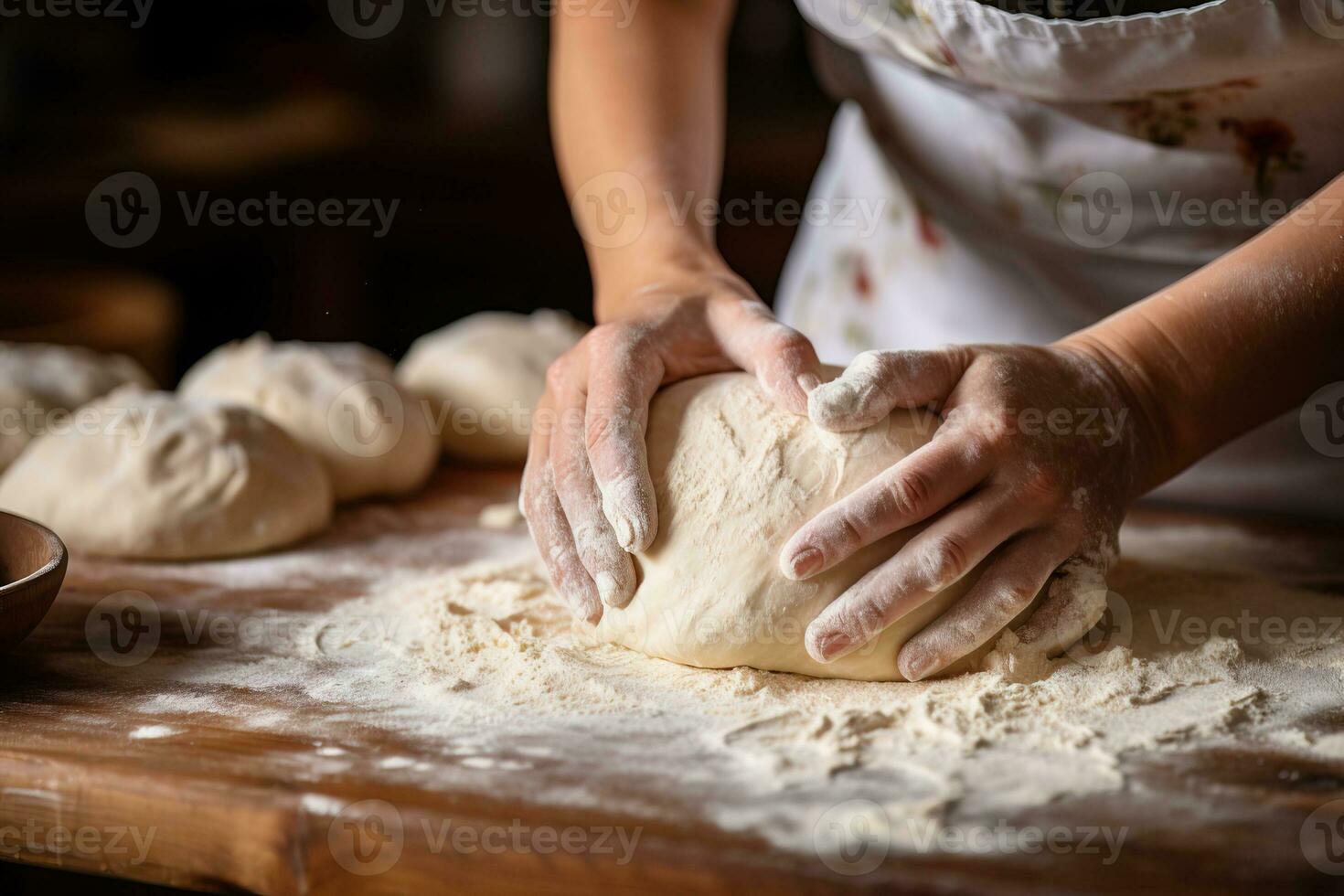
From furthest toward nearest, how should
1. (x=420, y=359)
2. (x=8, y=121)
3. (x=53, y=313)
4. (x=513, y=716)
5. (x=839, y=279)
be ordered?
(x=8, y=121) < (x=53, y=313) < (x=420, y=359) < (x=839, y=279) < (x=513, y=716)

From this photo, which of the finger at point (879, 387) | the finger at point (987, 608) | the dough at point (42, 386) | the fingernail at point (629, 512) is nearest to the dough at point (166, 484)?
→ the dough at point (42, 386)

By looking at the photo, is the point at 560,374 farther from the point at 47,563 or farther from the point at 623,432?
the point at 47,563

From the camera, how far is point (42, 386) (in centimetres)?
195

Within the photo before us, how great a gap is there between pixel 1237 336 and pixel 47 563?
134cm

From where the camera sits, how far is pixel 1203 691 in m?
1.13

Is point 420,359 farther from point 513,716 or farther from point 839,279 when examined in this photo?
point 513,716

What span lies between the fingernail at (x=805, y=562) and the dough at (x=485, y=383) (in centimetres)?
98

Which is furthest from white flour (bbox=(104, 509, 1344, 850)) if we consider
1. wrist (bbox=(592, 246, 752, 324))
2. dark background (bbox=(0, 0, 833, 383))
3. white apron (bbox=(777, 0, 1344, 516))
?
dark background (bbox=(0, 0, 833, 383))

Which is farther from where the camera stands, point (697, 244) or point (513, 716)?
point (697, 244)

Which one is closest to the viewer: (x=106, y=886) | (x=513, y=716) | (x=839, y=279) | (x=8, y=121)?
(x=513, y=716)

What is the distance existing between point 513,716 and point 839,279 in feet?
3.91

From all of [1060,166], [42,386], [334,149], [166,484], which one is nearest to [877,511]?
[1060,166]

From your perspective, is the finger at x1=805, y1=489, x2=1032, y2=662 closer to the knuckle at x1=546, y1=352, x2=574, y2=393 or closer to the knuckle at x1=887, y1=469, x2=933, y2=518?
the knuckle at x1=887, y1=469, x2=933, y2=518

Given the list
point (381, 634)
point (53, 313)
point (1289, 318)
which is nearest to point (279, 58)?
point (53, 313)
